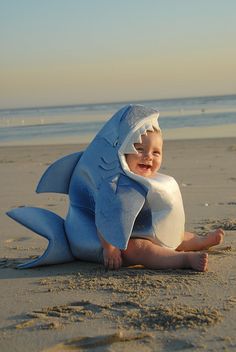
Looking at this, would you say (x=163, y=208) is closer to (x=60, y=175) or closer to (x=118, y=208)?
(x=118, y=208)

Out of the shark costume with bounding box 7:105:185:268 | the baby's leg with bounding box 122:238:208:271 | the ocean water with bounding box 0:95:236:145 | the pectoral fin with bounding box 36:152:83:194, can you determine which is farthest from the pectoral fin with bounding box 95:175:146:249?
the ocean water with bounding box 0:95:236:145

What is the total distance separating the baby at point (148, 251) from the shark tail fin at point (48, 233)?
348 mm

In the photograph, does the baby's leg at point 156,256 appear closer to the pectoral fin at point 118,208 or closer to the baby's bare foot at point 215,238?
the pectoral fin at point 118,208

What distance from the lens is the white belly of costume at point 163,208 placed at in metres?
3.91

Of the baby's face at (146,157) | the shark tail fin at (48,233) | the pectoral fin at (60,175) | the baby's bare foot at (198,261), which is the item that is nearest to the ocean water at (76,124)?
the pectoral fin at (60,175)

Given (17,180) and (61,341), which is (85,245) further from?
(17,180)

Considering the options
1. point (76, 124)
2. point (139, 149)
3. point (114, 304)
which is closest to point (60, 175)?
point (139, 149)

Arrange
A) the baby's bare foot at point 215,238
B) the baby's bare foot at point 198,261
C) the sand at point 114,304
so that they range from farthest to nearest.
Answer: the baby's bare foot at point 215,238 → the baby's bare foot at point 198,261 → the sand at point 114,304

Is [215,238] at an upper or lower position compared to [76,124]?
lower

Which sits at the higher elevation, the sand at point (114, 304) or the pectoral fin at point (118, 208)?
the pectoral fin at point (118, 208)

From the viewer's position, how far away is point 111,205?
12.5ft

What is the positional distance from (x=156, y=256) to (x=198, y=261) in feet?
0.83

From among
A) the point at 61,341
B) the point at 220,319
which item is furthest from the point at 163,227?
the point at 61,341

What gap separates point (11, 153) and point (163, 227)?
11560 mm
